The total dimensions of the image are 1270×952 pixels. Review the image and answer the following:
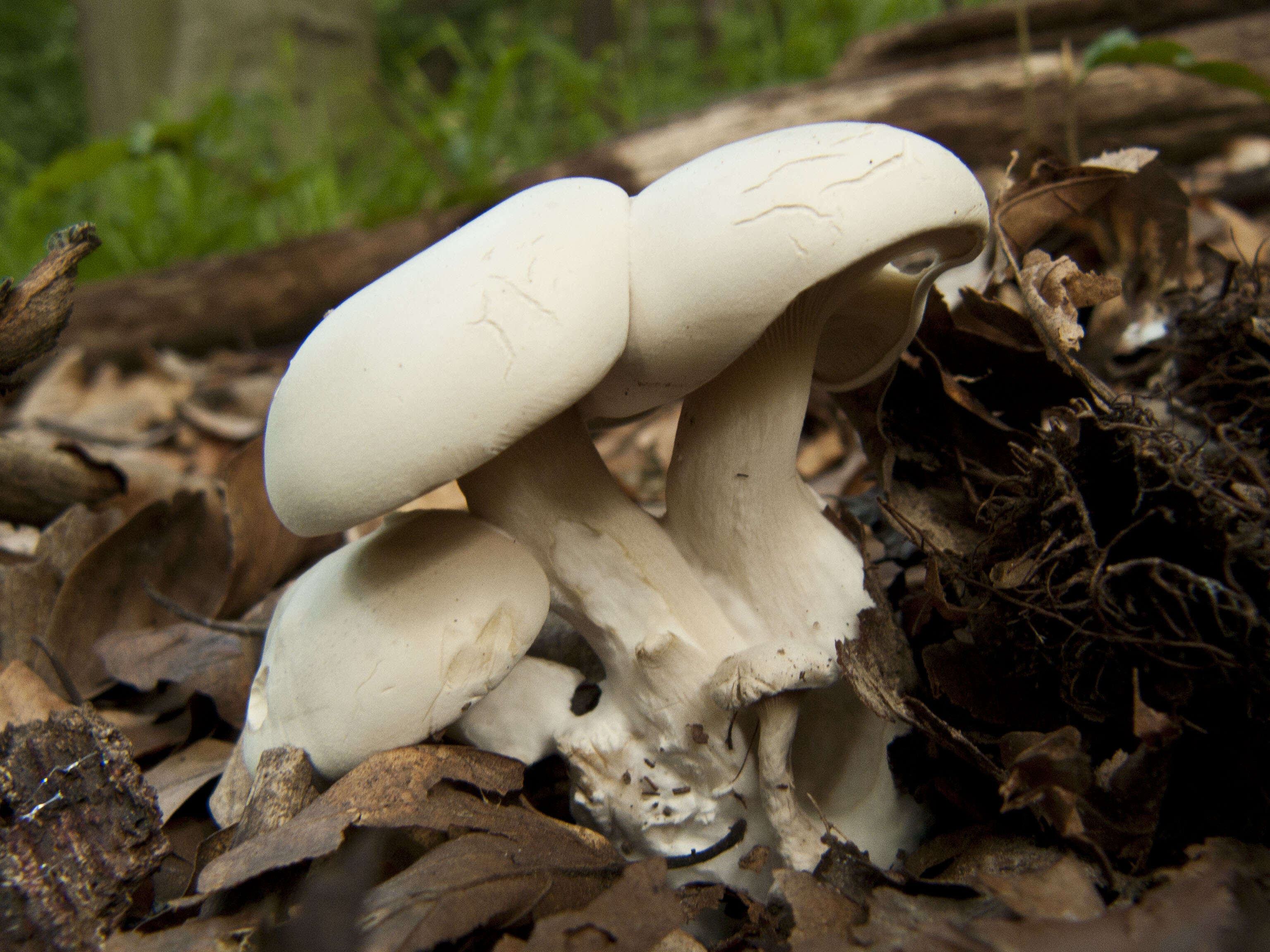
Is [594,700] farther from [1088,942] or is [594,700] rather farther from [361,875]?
[1088,942]

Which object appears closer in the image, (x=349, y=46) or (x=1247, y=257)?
(x=1247, y=257)

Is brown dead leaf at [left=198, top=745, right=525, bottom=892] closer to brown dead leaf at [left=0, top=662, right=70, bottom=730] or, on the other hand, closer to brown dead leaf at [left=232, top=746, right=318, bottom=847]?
brown dead leaf at [left=232, top=746, right=318, bottom=847]

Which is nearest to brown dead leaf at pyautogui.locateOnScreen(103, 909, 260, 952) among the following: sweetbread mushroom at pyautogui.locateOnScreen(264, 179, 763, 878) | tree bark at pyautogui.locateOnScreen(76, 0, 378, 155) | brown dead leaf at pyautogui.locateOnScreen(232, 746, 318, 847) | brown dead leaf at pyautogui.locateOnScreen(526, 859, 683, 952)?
brown dead leaf at pyautogui.locateOnScreen(232, 746, 318, 847)

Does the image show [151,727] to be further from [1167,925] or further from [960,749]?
[1167,925]

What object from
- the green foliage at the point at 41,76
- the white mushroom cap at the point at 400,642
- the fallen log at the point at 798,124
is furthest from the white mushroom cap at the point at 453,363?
the green foliage at the point at 41,76

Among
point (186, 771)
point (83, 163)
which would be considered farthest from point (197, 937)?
point (83, 163)

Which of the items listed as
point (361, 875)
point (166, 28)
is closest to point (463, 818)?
point (361, 875)
